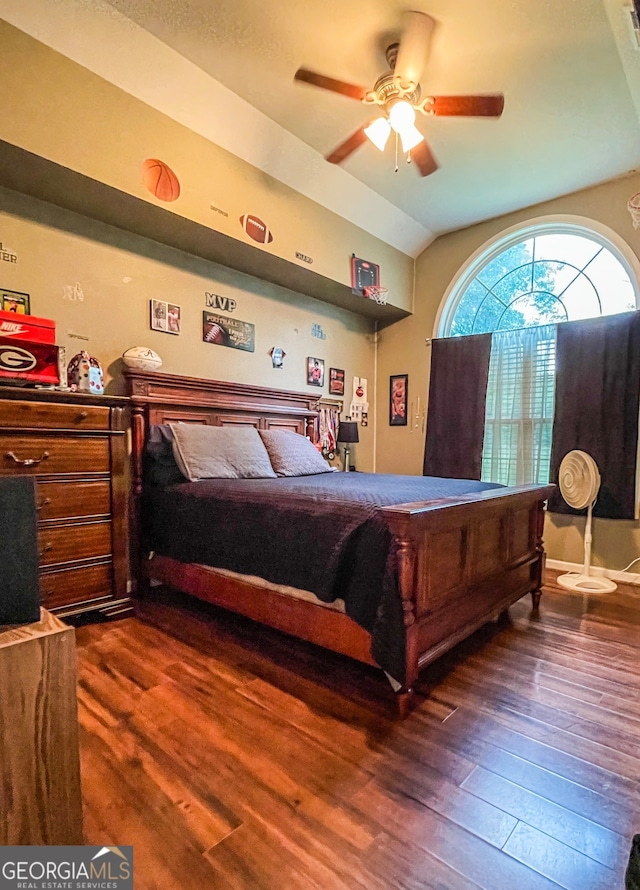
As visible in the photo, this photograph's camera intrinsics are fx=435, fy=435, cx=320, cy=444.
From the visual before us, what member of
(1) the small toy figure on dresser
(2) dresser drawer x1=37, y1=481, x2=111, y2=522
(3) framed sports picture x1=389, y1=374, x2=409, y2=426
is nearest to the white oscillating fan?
(3) framed sports picture x1=389, y1=374, x2=409, y2=426

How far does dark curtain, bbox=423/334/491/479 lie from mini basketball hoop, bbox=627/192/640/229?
4.07 feet

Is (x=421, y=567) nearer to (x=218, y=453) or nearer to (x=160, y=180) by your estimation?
(x=218, y=453)

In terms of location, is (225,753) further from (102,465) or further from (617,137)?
(617,137)

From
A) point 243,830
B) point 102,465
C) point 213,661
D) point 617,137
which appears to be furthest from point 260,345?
point 243,830

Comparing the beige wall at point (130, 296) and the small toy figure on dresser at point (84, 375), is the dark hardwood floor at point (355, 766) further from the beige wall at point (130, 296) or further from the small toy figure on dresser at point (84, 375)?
the beige wall at point (130, 296)

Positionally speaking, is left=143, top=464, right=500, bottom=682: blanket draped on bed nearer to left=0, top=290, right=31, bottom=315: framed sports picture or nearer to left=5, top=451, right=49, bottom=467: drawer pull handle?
left=5, top=451, right=49, bottom=467: drawer pull handle

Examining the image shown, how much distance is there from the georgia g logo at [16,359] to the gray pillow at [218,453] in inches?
32.2

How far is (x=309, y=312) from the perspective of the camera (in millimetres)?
4098

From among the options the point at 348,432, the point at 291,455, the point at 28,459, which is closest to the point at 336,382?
the point at 348,432

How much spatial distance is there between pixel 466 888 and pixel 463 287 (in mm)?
4185

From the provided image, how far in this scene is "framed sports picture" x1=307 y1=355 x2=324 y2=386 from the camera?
13.4 feet

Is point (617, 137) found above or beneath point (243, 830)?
above

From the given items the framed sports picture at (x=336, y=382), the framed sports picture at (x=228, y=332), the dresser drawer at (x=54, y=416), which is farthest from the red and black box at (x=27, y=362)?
the framed sports picture at (x=336, y=382)

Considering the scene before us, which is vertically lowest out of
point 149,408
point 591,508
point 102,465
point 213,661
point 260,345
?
point 213,661
